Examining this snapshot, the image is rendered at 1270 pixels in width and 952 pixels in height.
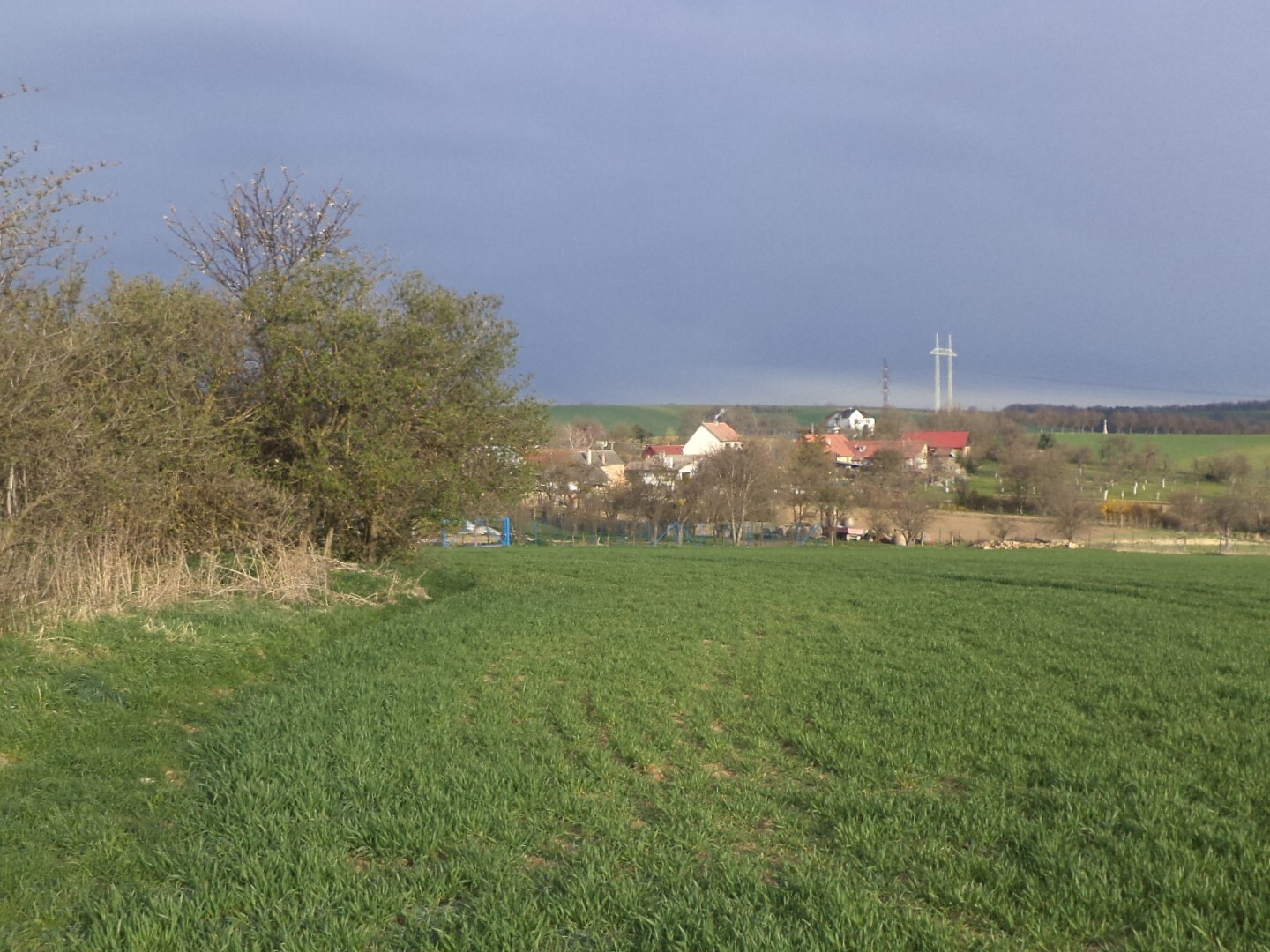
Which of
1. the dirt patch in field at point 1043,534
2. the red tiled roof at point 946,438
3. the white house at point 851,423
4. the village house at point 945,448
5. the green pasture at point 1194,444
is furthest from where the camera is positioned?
the white house at point 851,423

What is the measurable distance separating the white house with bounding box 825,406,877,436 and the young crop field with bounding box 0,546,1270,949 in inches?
4415

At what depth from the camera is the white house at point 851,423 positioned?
420ft

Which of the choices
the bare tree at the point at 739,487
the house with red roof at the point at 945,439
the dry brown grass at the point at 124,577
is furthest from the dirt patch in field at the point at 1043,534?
the dry brown grass at the point at 124,577

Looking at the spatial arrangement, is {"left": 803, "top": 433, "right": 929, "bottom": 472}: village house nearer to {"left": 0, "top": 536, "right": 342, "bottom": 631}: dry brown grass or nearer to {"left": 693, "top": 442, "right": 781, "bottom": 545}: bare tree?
{"left": 693, "top": 442, "right": 781, "bottom": 545}: bare tree

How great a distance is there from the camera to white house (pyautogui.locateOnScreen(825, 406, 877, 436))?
12788 centimetres

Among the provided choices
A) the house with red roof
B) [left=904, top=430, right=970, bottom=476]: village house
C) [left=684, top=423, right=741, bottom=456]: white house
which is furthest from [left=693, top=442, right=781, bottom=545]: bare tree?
[left=684, top=423, right=741, bottom=456]: white house

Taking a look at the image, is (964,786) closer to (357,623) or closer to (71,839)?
(71,839)

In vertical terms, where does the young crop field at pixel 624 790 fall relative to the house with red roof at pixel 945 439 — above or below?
below

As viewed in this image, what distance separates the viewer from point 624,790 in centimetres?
595

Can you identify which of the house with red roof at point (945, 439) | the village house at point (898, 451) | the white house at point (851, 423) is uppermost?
the white house at point (851, 423)

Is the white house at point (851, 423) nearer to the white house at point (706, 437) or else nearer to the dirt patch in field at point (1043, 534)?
the white house at point (706, 437)

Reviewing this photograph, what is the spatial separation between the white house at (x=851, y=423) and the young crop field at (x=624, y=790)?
112141mm

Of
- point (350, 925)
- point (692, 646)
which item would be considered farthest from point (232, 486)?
point (350, 925)

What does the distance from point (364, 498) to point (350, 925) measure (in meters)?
A: 13.3
